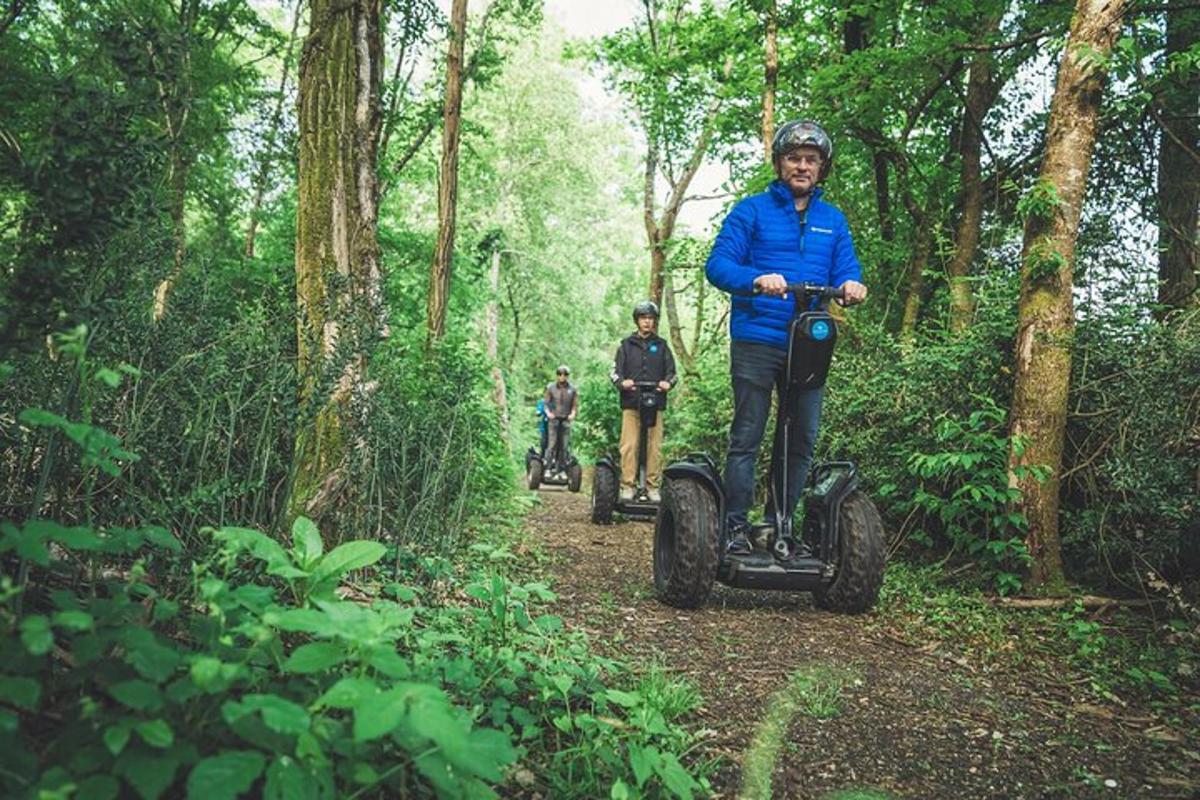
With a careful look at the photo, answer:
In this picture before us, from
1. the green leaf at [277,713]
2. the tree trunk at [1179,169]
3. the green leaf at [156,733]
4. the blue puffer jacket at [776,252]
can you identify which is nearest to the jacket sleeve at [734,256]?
the blue puffer jacket at [776,252]

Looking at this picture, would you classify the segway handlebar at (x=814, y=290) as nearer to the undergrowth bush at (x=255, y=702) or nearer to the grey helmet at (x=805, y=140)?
the grey helmet at (x=805, y=140)

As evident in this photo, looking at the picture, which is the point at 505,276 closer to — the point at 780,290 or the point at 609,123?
the point at 609,123

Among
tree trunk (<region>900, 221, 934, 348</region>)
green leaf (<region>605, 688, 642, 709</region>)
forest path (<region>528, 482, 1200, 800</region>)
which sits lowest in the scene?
forest path (<region>528, 482, 1200, 800</region>)

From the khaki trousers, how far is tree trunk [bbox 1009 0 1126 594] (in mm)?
3944

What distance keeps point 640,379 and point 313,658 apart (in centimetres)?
674

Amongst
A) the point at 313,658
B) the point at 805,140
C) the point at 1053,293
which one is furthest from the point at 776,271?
the point at 313,658

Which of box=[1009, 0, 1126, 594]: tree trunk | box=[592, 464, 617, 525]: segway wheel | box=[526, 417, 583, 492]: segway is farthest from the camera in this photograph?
box=[526, 417, 583, 492]: segway

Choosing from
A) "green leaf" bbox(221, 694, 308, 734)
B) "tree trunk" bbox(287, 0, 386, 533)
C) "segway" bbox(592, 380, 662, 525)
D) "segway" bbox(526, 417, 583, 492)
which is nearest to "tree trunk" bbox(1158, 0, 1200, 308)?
"segway" bbox(592, 380, 662, 525)

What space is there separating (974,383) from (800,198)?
1870 millimetres

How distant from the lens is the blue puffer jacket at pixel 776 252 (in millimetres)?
3844

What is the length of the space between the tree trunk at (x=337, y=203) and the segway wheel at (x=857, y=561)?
7.99 ft

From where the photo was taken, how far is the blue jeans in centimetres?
387

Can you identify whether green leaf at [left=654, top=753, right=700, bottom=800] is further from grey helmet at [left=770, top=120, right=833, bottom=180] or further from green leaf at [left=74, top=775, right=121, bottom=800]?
grey helmet at [left=770, top=120, right=833, bottom=180]

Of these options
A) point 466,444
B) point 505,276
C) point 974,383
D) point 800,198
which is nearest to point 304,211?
point 466,444
